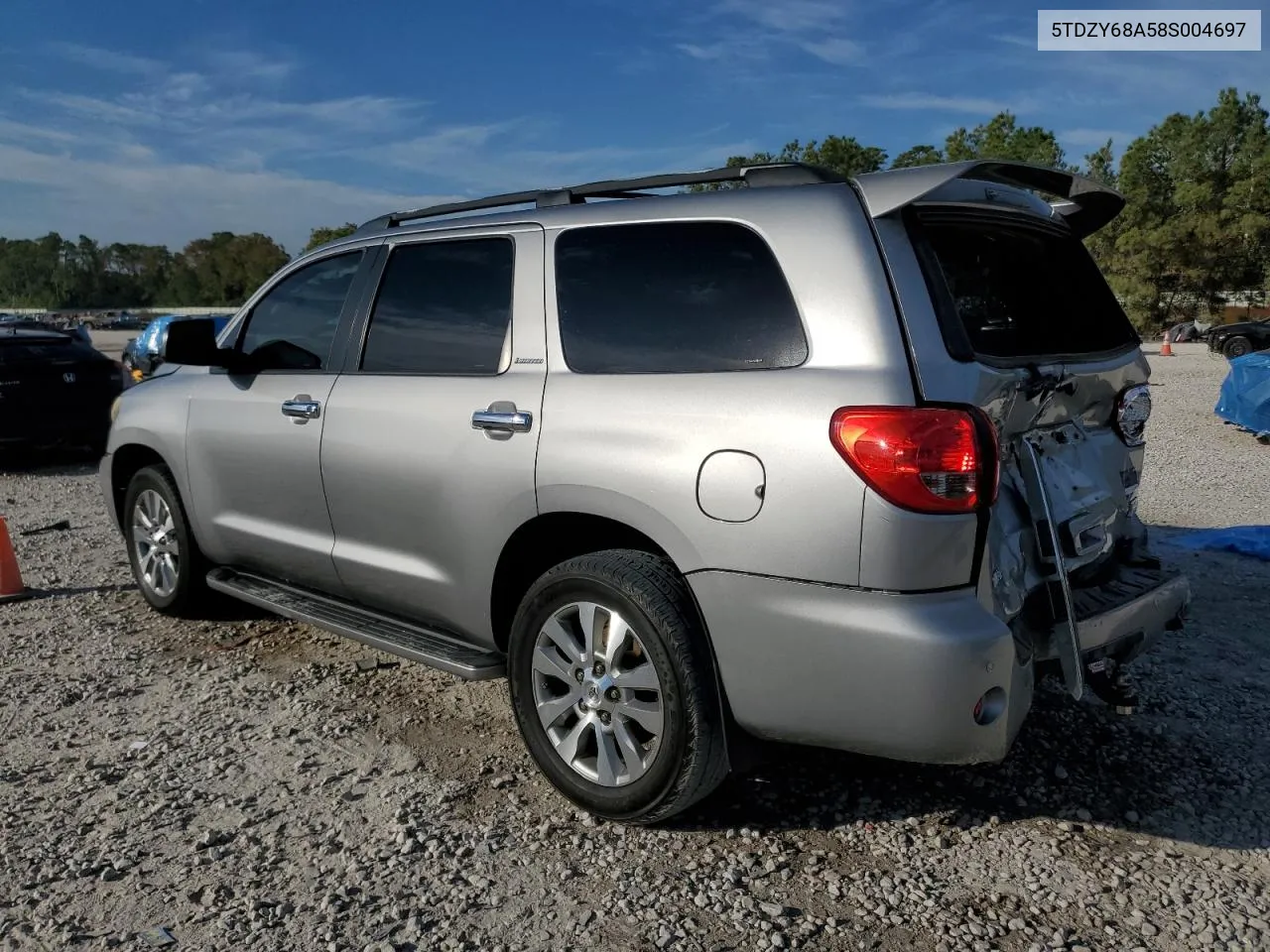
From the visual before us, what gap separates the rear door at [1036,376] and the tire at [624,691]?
2.73ft

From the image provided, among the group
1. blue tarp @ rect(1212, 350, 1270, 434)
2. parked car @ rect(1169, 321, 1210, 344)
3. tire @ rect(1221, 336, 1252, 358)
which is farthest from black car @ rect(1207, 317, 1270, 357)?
blue tarp @ rect(1212, 350, 1270, 434)

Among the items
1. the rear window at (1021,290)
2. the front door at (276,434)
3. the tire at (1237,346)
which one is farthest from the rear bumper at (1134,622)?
the tire at (1237,346)

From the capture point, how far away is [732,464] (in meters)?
2.73

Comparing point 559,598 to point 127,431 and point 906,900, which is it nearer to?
point 906,900

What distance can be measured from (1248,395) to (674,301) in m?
11.6

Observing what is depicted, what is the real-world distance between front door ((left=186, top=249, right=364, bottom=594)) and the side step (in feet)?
0.24

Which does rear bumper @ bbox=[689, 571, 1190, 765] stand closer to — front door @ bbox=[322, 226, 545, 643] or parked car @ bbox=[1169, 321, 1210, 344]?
front door @ bbox=[322, 226, 545, 643]

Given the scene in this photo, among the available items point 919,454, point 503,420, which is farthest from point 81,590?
point 919,454

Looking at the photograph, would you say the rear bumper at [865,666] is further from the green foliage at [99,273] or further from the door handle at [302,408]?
the green foliage at [99,273]

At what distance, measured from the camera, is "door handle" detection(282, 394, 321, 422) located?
404cm

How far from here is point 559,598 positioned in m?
3.16

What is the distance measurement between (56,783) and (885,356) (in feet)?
10.2

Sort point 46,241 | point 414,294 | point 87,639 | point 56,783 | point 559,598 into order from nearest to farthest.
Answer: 1. point 559,598
2. point 56,783
3. point 414,294
4. point 87,639
5. point 46,241

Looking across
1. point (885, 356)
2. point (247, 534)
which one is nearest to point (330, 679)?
point (247, 534)
